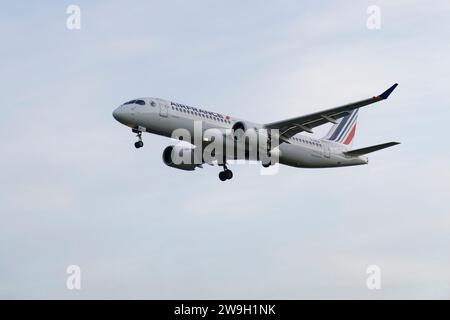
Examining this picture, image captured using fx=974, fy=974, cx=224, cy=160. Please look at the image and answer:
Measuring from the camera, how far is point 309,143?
68938 millimetres

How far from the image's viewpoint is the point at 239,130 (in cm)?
6334

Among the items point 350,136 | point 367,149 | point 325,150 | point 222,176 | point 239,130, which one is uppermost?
point 350,136

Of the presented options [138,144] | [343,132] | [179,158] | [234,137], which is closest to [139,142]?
[138,144]

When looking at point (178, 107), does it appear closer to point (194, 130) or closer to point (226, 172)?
point (194, 130)

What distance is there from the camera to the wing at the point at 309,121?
199ft

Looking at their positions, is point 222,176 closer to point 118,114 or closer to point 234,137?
point 234,137

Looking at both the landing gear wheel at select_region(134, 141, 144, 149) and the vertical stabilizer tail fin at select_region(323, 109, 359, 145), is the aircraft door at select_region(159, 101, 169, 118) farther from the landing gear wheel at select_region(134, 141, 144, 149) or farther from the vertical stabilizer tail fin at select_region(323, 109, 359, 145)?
the vertical stabilizer tail fin at select_region(323, 109, 359, 145)

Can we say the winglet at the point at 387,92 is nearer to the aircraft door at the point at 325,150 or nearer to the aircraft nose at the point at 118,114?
the aircraft door at the point at 325,150

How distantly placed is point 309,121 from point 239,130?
4688 millimetres

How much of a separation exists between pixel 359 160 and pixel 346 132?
14.3 ft

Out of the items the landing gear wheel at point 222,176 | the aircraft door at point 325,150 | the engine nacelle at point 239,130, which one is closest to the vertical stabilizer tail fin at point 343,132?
the aircraft door at point 325,150

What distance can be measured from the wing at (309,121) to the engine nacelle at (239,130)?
7.29 feet

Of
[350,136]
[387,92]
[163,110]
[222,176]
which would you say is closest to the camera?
[387,92]

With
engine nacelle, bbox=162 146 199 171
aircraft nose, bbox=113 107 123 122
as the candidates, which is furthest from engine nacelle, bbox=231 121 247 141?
aircraft nose, bbox=113 107 123 122
